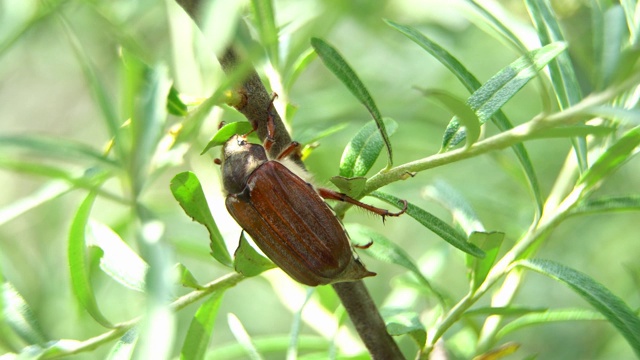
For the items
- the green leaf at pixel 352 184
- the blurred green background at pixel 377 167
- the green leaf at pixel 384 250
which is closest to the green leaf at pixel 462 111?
the green leaf at pixel 352 184

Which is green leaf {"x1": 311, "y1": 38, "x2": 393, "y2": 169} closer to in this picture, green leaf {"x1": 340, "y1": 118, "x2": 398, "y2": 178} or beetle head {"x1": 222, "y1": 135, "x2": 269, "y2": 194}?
green leaf {"x1": 340, "y1": 118, "x2": 398, "y2": 178}

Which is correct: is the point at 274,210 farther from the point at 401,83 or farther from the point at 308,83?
the point at 308,83

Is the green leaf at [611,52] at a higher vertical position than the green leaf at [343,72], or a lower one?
lower

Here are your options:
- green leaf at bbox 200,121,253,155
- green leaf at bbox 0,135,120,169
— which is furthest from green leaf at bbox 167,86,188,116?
green leaf at bbox 0,135,120,169

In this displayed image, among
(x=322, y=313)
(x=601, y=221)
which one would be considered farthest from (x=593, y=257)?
(x=322, y=313)

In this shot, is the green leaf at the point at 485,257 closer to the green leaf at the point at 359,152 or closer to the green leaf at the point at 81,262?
the green leaf at the point at 359,152

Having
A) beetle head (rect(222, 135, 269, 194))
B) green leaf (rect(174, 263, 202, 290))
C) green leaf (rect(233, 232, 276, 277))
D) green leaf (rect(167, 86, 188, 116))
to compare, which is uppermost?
beetle head (rect(222, 135, 269, 194))
